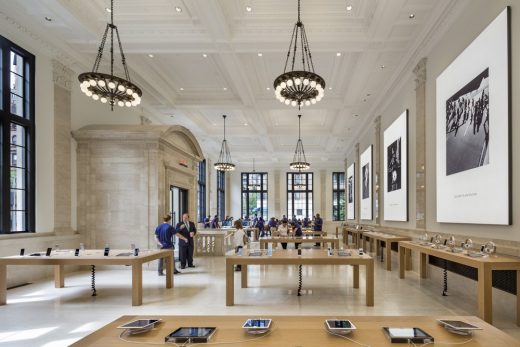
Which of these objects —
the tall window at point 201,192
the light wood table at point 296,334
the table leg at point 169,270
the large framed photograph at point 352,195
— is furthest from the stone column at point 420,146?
the tall window at point 201,192

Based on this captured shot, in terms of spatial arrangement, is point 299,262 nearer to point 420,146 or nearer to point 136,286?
point 136,286

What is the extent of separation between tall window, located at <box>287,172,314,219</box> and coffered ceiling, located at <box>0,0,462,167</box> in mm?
16111

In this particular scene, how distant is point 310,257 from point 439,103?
4515mm

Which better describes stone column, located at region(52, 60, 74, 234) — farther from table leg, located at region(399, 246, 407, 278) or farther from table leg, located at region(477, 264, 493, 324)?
table leg, located at region(477, 264, 493, 324)

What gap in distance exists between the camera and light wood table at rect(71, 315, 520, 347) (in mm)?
2289

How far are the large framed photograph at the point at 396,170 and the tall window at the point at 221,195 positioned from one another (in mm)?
17214

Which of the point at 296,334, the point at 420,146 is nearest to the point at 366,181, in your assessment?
the point at 420,146

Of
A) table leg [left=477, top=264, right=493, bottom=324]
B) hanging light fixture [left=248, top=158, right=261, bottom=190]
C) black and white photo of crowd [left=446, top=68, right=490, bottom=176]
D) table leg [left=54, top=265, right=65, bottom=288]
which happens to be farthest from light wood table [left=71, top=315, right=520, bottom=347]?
hanging light fixture [left=248, top=158, right=261, bottom=190]

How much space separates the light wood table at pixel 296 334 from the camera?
7.51 ft

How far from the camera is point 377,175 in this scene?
537 inches

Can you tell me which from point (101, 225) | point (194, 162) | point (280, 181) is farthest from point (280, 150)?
point (101, 225)

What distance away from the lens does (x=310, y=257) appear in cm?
631

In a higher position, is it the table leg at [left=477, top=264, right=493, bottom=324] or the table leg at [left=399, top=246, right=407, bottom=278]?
the table leg at [left=477, top=264, right=493, bottom=324]

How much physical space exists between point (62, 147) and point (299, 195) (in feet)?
74.9
